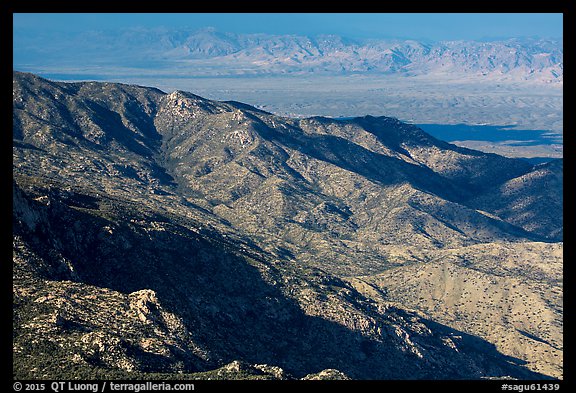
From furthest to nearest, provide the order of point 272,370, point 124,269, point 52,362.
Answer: point 124,269, point 272,370, point 52,362

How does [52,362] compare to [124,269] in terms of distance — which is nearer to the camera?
[52,362]

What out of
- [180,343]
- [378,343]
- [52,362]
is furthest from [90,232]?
[378,343]

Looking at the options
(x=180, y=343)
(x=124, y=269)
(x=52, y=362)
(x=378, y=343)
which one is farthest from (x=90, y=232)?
(x=378, y=343)

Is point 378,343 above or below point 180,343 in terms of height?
below
